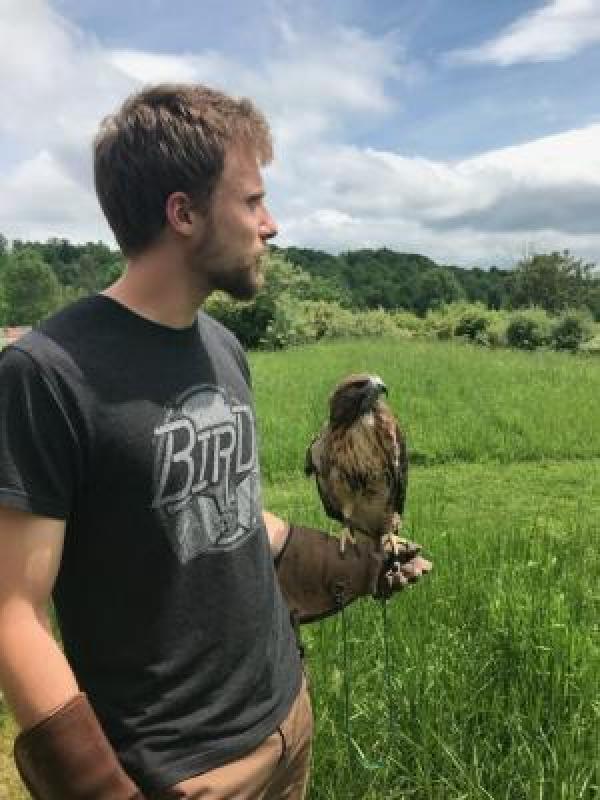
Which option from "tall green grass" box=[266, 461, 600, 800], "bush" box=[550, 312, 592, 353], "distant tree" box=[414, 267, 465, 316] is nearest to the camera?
"tall green grass" box=[266, 461, 600, 800]

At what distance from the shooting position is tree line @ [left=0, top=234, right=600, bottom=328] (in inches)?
1994

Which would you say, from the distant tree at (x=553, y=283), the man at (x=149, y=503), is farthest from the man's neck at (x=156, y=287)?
the distant tree at (x=553, y=283)

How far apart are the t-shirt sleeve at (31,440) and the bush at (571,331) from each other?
27.5 meters

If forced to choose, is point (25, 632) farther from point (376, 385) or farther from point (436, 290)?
point (436, 290)

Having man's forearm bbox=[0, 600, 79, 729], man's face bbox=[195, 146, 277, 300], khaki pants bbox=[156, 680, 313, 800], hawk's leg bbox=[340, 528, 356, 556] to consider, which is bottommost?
khaki pants bbox=[156, 680, 313, 800]

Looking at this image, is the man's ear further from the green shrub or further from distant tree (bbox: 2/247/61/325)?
distant tree (bbox: 2/247/61/325)

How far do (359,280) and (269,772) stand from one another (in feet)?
253

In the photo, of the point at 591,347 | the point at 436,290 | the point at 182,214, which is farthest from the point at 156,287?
the point at 436,290

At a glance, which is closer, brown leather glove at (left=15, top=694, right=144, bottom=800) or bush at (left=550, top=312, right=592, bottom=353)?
brown leather glove at (left=15, top=694, right=144, bottom=800)

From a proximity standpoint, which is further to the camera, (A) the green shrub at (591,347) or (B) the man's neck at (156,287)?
(A) the green shrub at (591,347)

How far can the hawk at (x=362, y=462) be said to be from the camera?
2121mm

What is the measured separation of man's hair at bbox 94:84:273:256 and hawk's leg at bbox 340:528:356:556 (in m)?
1.00

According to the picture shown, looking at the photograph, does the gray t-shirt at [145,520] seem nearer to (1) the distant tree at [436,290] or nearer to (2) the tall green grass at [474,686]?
(2) the tall green grass at [474,686]

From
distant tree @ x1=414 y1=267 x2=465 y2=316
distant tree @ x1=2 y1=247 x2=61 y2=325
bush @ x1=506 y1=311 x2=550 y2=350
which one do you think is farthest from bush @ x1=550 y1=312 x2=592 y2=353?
distant tree @ x1=414 y1=267 x2=465 y2=316
